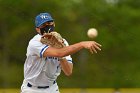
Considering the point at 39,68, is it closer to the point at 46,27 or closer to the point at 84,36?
the point at 46,27

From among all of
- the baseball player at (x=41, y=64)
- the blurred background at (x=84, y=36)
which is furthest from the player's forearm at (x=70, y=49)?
the blurred background at (x=84, y=36)

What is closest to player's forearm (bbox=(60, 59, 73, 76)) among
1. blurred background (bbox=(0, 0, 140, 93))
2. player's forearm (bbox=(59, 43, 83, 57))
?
player's forearm (bbox=(59, 43, 83, 57))

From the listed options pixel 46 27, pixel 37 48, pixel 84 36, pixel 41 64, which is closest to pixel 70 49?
pixel 37 48

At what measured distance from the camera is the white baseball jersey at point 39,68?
20.6 feet

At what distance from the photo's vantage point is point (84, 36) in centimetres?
2153

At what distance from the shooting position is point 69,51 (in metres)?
5.66

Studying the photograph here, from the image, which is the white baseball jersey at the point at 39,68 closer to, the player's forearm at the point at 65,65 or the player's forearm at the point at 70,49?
the player's forearm at the point at 65,65

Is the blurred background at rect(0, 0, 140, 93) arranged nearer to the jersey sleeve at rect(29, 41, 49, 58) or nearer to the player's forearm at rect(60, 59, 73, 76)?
the player's forearm at rect(60, 59, 73, 76)

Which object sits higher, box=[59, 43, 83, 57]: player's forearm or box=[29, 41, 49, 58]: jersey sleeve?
box=[29, 41, 49, 58]: jersey sleeve

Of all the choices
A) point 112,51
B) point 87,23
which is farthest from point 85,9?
point 112,51

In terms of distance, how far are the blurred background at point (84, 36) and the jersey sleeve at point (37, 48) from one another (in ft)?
50.1

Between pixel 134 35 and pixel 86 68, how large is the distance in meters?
2.46

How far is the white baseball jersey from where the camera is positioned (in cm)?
629

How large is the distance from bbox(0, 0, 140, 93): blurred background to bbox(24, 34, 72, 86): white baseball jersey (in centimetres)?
1499
